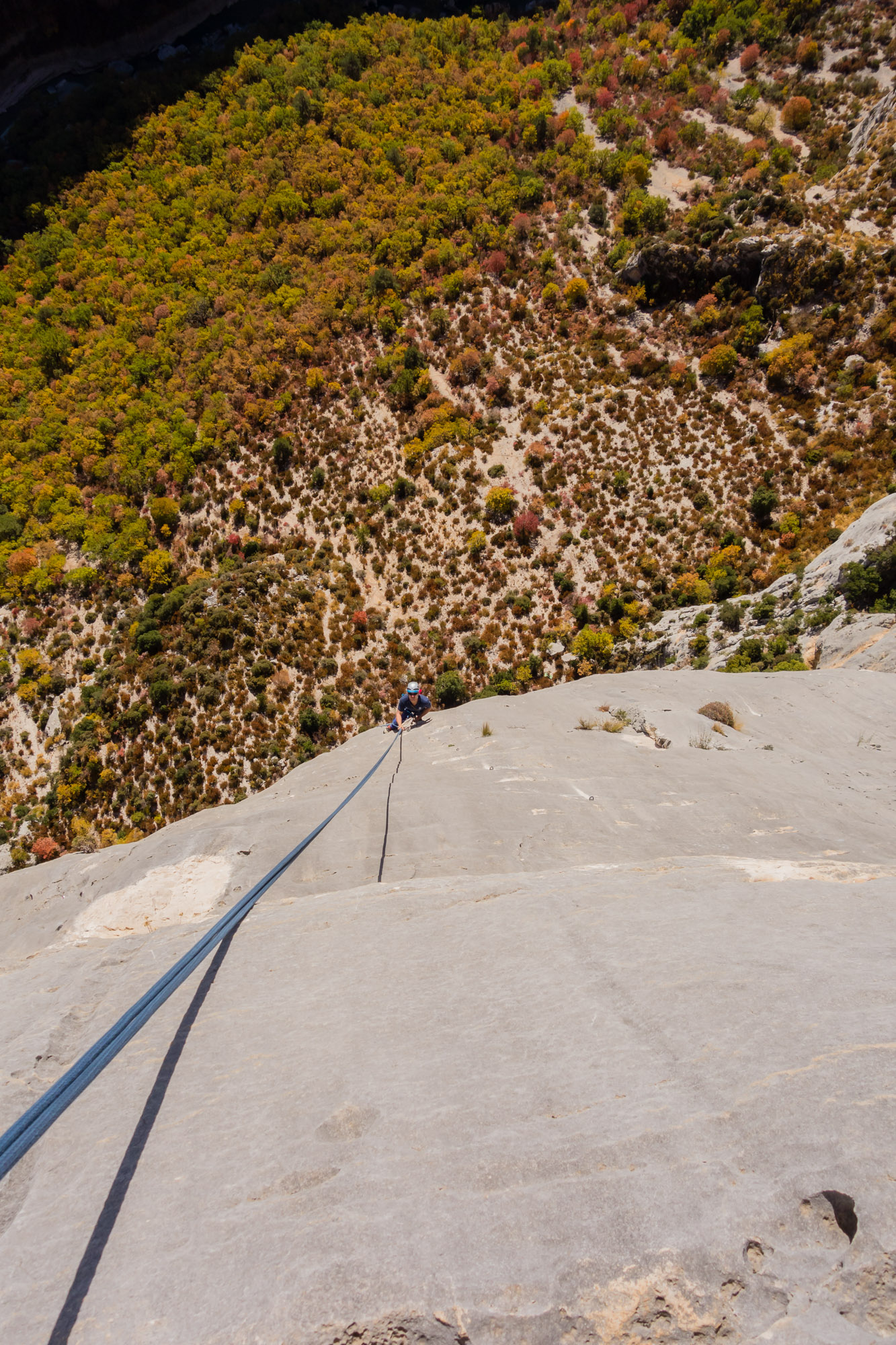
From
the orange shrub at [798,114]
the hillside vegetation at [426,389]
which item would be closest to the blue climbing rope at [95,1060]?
the hillside vegetation at [426,389]

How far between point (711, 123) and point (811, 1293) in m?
57.3

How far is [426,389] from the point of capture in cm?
3119

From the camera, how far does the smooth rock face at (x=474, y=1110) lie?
2438 mm

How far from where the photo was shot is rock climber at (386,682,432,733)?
13586mm

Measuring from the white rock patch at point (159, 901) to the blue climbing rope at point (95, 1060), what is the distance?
4.84 ft

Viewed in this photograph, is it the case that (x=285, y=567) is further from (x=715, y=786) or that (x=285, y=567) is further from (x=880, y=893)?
(x=880, y=893)

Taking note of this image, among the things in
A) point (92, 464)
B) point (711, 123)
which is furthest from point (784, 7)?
point (92, 464)

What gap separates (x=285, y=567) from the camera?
92.1 ft

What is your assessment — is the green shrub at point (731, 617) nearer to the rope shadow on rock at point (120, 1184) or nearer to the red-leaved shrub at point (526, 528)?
the red-leaved shrub at point (526, 528)

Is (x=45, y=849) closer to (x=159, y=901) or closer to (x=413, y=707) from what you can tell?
(x=413, y=707)

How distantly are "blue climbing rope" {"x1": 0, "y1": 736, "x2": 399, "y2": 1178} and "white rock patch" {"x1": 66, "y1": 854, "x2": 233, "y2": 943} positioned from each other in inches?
58.1

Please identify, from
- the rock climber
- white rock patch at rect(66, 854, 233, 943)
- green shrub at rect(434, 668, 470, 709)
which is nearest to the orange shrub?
green shrub at rect(434, 668, 470, 709)

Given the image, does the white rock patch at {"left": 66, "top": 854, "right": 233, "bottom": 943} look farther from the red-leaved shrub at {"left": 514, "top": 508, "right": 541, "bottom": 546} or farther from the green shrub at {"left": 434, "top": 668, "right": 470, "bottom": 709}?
the red-leaved shrub at {"left": 514, "top": 508, "right": 541, "bottom": 546}

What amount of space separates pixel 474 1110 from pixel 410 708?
11.0 meters
